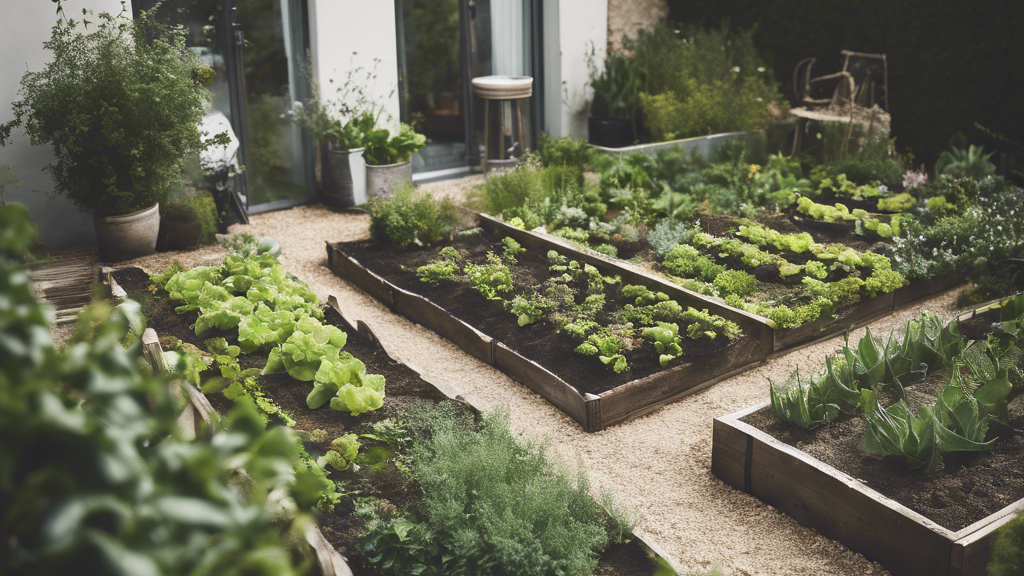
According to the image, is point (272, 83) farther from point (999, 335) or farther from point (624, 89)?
point (999, 335)

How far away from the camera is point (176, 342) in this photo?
416 centimetres

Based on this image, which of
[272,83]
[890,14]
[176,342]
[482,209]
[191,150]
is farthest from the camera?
[890,14]

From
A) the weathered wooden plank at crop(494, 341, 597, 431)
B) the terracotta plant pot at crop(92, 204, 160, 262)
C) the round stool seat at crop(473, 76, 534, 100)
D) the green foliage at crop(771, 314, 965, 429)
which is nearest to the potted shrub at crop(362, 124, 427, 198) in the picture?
the round stool seat at crop(473, 76, 534, 100)

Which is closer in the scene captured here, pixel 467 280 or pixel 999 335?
pixel 999 335

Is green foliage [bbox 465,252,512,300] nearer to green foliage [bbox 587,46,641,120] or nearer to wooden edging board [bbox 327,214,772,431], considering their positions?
wooden edging board [bbox 327,214,772,431]

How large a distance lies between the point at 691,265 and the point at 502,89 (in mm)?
3661

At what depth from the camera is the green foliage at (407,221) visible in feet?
20.3

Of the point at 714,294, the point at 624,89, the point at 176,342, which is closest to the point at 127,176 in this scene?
the point at 176,342

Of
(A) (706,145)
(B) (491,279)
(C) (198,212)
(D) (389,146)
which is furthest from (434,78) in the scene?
(B) (491,279)

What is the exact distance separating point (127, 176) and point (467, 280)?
249cm

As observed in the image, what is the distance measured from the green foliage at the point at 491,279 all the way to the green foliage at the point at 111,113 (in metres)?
2.29

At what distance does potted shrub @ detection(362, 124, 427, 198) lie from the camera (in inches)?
303

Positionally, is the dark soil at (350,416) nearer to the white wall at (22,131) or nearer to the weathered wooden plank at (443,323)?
the weathered wooden plank at (443,323)

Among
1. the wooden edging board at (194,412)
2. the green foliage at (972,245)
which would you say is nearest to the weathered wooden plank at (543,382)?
the wooden edging board at (194,412)
